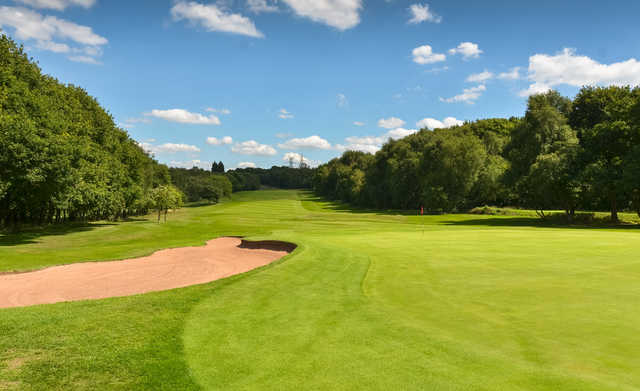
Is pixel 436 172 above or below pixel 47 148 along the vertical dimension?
above

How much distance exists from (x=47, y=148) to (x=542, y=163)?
174ft

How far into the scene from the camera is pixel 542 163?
46594 millimetres

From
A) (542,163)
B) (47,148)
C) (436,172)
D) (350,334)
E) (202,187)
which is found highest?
(436,172)

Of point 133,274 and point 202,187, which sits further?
point 202,187

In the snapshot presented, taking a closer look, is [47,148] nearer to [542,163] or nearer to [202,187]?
[542,163]

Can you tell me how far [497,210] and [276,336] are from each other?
6869 cm

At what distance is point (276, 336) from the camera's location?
7.65 m

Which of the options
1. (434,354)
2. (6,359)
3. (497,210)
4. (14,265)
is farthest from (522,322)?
(497,210)

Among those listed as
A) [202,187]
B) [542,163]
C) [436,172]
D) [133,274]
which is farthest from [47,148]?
[202,187]

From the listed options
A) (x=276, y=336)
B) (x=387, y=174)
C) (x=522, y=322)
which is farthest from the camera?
(x=387, y=174)

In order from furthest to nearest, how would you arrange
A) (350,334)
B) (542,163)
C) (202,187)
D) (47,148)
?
(202,187)
(542,163)
(47,148)
(350,334)

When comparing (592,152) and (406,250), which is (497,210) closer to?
(592,152)

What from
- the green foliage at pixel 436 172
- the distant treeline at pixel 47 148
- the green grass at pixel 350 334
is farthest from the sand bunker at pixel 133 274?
the green foliage at pixel 436 172

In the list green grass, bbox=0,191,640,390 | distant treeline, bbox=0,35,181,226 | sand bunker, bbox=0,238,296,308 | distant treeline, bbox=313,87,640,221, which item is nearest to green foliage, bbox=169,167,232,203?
distant treeline, bbox=313,87,640,221
